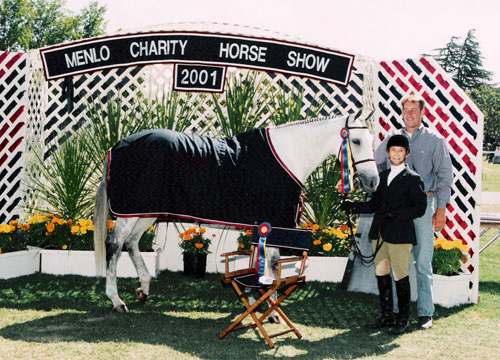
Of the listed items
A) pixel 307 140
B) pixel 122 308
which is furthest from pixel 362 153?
pixel 122 308

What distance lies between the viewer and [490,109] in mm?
51312

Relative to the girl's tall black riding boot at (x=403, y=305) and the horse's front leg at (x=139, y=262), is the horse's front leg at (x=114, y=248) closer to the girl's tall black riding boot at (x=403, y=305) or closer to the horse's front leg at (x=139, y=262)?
the horse's front leg at (x=139, y=262)

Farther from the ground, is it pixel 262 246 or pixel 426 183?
pixel 426 183

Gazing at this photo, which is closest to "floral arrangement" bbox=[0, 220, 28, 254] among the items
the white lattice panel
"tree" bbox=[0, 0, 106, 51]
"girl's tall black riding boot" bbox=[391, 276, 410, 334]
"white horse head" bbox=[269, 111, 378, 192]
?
the white lattice panel

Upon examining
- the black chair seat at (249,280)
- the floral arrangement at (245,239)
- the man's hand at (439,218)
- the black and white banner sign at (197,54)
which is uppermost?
the black and white banner sign at (197,54)

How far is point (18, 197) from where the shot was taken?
6.41 m

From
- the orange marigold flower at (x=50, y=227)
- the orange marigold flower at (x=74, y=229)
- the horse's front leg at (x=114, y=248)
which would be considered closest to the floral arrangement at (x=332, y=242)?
the horse's front leg at (x=114, y=248)

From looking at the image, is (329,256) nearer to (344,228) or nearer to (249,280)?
(344,228)

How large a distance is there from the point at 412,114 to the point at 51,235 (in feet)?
12.7

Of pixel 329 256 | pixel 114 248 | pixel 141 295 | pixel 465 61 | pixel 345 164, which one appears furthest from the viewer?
pixel 465 61

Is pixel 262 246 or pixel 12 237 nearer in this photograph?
pixel 262 246

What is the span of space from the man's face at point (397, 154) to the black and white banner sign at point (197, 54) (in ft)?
5.05

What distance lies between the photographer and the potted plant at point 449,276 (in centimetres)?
510

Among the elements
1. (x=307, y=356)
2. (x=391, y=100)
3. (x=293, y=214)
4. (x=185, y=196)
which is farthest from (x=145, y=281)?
(x=391, y=100)
